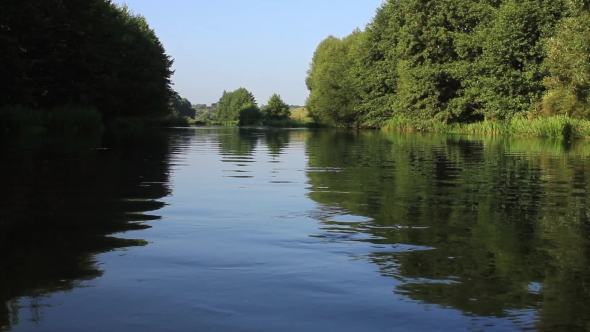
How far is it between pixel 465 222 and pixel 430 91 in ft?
160

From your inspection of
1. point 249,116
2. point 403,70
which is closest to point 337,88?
point 403,70

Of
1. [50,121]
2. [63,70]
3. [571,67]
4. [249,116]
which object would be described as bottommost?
[50,121]

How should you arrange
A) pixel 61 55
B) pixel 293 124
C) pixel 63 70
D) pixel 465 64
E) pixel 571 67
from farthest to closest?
pixel 293 124 → pixel 465 64 → pixel 63 70 → pixel 61 55 → pixel 571 67

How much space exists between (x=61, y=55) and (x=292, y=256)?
41223mm

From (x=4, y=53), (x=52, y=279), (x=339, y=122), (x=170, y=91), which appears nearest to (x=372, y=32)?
(x=339, y=122)

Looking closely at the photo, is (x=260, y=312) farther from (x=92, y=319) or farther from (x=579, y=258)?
(x=579, y=258)

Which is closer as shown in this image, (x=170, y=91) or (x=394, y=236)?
(x=394, y=236)

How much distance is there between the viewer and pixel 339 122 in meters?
78.8

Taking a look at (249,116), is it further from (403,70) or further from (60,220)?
(60,220)

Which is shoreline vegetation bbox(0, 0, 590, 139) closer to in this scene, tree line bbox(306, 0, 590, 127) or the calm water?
tree line bbox(306, 0, 590, 127)

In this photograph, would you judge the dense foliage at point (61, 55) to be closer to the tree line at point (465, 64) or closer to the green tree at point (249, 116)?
the tree line at point (465, 64)

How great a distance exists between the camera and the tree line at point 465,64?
33688mm

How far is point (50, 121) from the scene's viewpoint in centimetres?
3328

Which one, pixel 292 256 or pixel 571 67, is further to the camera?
pixel 571 67
